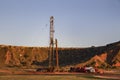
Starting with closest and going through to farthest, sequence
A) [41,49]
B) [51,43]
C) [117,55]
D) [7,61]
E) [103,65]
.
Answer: [51,43] < [103,65] < [117,55] < [7,61] < [41,49]

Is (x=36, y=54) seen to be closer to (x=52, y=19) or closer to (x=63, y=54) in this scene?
(x=63, y=54)

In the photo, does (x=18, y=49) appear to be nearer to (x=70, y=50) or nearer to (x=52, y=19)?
(x=70, y=50)

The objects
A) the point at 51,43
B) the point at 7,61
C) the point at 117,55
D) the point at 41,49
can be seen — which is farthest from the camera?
the point at 41,49

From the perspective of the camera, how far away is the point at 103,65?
379 ft

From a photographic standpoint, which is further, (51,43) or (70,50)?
(70,50)

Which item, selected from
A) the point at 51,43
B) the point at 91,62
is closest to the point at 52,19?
the point at 51,43

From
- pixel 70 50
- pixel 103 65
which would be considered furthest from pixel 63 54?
pixel 103 65

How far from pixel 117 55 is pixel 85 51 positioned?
129 feet

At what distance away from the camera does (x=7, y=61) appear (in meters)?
151

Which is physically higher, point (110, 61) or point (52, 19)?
point (52, 19)

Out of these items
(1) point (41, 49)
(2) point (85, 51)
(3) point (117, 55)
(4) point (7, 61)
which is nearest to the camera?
(3) point (117, 55)

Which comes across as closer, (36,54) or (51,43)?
(51,43)

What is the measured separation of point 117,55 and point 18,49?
64.2 metres

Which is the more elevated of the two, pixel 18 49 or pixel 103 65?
pixel 18 49
